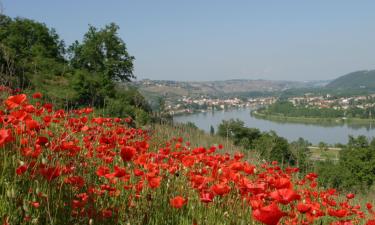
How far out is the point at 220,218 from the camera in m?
2.89

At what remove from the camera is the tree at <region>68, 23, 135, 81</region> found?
39.0 meters

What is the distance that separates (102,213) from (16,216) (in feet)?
1.74

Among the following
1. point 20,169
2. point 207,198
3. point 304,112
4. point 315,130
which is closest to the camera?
point 20,169

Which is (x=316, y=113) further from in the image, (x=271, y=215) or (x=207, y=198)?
(x=271, y=215)

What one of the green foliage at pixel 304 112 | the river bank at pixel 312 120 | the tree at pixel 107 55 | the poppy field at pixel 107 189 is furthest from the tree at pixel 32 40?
the green foliage at pixel 304 112

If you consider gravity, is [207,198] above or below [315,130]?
above

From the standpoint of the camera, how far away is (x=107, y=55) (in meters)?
40.0

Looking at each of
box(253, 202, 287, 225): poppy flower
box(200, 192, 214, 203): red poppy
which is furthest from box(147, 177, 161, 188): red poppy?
box(253, 202, 287, 225): poppy flower

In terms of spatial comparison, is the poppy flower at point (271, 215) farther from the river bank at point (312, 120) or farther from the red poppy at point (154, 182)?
the river bank at point (312, 120)

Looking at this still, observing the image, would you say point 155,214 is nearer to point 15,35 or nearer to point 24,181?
point 24,181

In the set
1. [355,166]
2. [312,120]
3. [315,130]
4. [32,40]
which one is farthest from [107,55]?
[312,120]

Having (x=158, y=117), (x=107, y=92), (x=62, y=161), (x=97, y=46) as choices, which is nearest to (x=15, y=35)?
(x=97, y=46)

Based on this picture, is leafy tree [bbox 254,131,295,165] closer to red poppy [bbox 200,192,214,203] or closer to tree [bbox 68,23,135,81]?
red poppy [bbox 200,192,214,203]

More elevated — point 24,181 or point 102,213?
point 24,181
